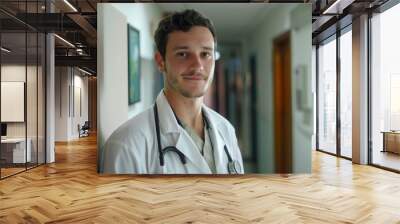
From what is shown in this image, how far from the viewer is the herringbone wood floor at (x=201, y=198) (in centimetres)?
395

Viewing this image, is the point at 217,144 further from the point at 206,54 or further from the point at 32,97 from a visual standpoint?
the point at 32,97

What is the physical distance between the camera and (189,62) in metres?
5.75

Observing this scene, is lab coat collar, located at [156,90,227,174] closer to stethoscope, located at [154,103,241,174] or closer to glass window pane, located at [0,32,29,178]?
stethoscope, located at [154,103,241,174]

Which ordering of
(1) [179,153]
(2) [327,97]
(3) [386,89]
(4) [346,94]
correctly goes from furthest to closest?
(2) [327,97] → (4) [346,94] → (3) [386,89] → (1) [179,153]

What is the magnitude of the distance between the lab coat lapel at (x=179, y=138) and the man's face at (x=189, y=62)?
1.36 ft

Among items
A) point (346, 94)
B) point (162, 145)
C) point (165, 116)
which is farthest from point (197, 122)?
point (346, 94)

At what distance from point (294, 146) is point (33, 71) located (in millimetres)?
5244

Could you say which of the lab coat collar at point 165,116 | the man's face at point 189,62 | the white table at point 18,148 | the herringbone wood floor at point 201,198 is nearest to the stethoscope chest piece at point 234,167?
the herringbone wood floor at point 201,198

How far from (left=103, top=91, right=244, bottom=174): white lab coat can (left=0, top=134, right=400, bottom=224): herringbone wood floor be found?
9.1 inches

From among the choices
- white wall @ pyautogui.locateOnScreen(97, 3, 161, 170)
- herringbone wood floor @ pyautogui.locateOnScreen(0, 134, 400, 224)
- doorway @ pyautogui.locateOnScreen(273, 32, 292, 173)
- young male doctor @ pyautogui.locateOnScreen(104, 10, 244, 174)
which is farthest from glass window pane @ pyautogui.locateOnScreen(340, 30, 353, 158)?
white wall @ pyautogui.locateOnScreen(97, 3, 161, 170)

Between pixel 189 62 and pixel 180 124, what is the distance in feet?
3.05

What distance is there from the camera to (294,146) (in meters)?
6.09

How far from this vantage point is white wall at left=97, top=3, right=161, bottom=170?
597 cm

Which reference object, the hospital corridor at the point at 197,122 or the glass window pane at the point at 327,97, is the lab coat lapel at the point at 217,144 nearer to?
the hospital corridor at the point at 197,122
